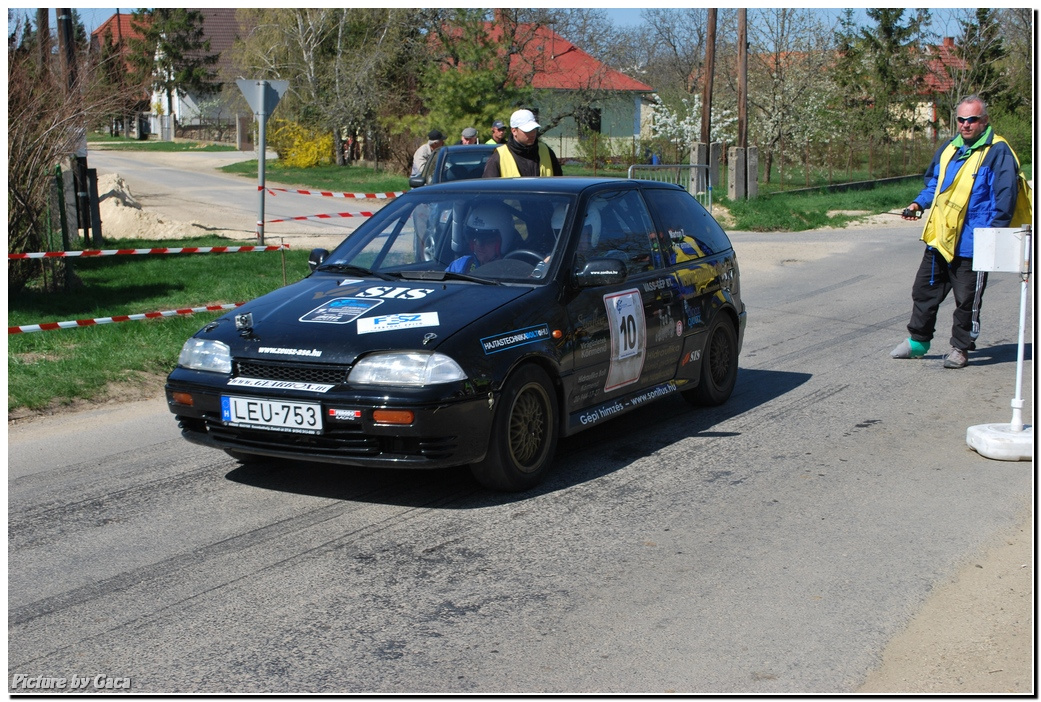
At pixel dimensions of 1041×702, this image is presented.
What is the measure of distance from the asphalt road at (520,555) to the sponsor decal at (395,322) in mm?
875

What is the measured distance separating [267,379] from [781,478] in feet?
9.20

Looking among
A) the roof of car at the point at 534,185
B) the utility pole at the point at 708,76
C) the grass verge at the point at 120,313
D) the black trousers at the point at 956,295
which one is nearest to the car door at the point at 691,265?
the roof of car at the point at 534,185

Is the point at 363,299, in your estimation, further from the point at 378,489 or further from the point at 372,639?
the point at 372,639

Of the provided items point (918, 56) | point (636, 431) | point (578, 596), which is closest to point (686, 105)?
point (918, 56)

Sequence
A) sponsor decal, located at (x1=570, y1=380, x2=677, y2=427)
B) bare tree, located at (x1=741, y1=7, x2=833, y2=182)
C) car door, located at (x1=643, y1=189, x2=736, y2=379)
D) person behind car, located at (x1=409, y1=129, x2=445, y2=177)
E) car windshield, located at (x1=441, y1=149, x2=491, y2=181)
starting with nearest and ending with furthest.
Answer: sponsor decal, located at (x1=570, y1=380, x2=677, y2=427) < car door, located at (x1=643, y1=189, x2=736, y2=379) < car windshield, located at (x1=441, y1=149, x2=491, y2=181) < person behind car, located at (x1=409, y1=129, x2=445, y2=177) < bare tree, located at (x1=741, y1=7, x2=833, y2=182)

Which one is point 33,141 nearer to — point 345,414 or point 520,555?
point 345,414

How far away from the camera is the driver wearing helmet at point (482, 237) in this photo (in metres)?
6.38

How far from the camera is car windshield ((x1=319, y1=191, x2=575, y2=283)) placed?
6332 mm

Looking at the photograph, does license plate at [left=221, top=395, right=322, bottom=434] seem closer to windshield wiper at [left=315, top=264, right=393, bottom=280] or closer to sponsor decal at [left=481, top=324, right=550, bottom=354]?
sponsor decal at [left=481, top=324, right=550, bottom=354]

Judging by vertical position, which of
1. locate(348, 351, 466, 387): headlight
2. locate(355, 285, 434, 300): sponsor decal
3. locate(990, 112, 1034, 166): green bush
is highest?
locate(990, 112, 1034, 166): green bush

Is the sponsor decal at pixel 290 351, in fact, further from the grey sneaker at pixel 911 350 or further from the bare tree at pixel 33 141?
the bare tree at pixel 33 141

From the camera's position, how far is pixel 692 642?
4.04 metres

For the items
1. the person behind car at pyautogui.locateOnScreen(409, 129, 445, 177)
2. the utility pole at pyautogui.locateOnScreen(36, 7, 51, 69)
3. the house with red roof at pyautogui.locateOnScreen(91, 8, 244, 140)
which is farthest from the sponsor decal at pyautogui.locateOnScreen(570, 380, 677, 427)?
the house with red roof at pyautogui.locateOnScreen(91, 8, 244, 140)

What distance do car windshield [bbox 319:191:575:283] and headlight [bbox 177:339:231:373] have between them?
1.12 metres
